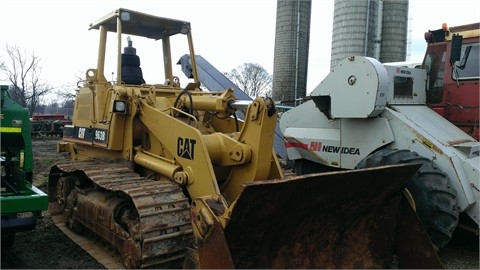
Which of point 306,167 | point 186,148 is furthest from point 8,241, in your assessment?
point 306,167

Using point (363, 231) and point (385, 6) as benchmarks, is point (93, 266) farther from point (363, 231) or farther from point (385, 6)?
point (385, 6)

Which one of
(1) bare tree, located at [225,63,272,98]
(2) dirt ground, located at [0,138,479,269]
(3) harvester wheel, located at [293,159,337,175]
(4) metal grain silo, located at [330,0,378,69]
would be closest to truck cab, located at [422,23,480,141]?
(2) dirt ground, located at [0,138,479,269]

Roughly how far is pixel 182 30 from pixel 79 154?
2.29 meters

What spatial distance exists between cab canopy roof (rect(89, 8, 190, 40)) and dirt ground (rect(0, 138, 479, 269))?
2.72 meters

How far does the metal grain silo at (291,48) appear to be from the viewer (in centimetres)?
1662

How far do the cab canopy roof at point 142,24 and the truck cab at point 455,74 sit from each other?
356 cm

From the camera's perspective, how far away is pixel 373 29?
1445cm

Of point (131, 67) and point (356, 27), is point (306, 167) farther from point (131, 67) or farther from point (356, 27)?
point (356, 27)

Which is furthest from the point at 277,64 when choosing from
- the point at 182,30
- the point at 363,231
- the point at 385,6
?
the point at 363,231

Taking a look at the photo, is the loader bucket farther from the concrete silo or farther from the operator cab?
the concrete silo

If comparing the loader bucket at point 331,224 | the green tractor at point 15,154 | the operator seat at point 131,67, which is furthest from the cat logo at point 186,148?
the operator seat at point 131,67

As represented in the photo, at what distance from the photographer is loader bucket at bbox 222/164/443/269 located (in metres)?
3.37

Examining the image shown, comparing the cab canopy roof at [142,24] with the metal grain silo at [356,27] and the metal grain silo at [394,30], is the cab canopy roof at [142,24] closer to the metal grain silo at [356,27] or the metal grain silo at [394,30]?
the metal grain silo at [356,27]

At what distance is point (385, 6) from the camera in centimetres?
1461
